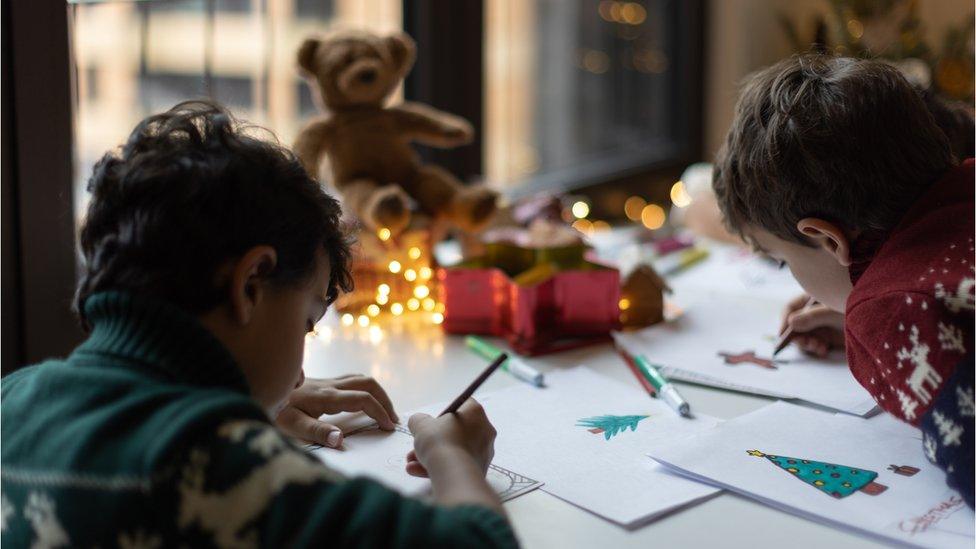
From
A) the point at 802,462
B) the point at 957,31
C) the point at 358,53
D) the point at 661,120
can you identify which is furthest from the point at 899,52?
the point at 802,462

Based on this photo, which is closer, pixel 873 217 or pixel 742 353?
pixel 873 217

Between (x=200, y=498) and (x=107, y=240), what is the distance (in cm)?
19

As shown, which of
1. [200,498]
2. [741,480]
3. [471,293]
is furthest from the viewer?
[471,293]

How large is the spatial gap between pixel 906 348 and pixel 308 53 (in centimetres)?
78

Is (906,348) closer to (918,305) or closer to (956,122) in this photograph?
(918,305)

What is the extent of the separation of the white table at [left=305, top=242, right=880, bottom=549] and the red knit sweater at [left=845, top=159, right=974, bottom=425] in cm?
14

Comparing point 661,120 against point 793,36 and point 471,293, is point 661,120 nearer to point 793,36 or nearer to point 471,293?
point 793,36

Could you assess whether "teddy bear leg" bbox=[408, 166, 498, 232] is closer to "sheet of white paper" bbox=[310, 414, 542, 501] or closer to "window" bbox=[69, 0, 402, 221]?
"window" bbox=[69, 0, 402, 221]

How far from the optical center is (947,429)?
73 centimetres

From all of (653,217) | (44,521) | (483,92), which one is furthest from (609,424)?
(653,217)

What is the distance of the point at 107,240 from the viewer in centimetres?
64

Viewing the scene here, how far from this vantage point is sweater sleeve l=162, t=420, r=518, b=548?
54 cm

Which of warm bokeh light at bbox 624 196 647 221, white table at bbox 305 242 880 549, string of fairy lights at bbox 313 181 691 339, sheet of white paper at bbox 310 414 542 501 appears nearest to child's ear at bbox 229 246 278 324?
sheet of white paper at bbox 310 414 542 501

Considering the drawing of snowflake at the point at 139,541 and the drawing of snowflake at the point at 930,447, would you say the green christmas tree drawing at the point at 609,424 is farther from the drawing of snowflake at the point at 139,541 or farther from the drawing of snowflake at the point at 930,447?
the drawing of snowflake at the point at 139,541
